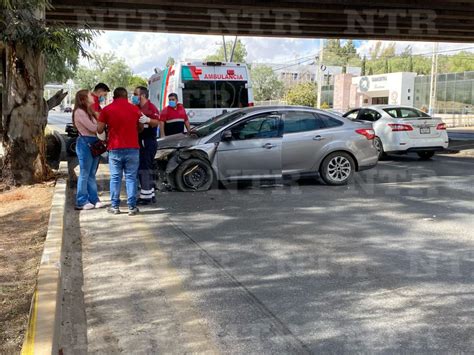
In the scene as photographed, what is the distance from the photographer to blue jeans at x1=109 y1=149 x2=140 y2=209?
725 cm

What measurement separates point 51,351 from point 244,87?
11626mm

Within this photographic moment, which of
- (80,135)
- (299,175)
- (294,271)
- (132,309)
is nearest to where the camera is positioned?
(132,309)

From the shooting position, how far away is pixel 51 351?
10.3 ft

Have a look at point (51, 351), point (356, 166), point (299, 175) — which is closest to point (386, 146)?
point (356, 166)

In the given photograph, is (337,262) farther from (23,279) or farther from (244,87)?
(244,87)

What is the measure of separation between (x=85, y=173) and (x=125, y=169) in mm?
722

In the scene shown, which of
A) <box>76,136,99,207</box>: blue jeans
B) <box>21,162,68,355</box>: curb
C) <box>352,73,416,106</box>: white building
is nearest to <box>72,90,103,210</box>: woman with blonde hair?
<box>76,136,99,207</box>: blue jeans

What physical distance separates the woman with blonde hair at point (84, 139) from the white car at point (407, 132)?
809 cm

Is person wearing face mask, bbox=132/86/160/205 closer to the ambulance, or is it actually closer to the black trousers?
the black trousers

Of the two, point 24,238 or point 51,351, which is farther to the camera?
point 24,238

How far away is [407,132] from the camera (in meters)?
13.4

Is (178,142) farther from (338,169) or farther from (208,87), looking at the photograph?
(208,87)

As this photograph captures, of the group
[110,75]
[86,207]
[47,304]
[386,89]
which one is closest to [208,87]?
[86,207]

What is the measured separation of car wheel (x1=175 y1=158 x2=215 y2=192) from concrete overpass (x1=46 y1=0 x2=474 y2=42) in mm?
6729
